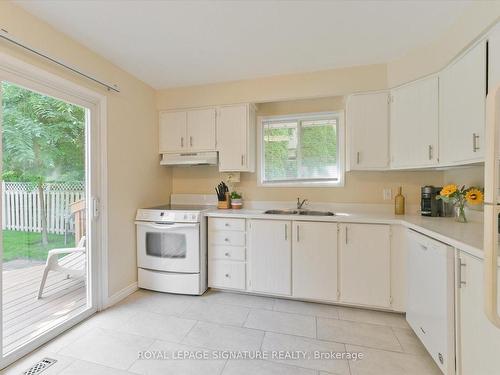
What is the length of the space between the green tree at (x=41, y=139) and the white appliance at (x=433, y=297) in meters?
3.01

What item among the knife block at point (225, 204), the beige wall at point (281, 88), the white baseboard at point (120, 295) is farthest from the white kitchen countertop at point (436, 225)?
the beige wall at point (281, 88)

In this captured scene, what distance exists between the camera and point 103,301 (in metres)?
2.38

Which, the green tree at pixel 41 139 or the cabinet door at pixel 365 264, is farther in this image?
the cabinet door at pixel 365 264

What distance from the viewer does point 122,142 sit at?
2590 mm

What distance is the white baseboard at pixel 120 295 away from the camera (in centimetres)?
243

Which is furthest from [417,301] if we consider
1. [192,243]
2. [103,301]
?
[103,301]

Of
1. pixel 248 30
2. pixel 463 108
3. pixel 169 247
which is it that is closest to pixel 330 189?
pixel 463 108

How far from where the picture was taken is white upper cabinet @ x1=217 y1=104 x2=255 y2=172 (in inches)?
114

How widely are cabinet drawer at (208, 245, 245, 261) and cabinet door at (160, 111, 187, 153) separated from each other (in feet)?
4.52

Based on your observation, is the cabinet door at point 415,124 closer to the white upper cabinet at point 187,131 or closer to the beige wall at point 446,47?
the beige wall at point 446,47

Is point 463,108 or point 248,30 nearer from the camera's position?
point 463,108

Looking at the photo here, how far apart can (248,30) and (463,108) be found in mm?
1775

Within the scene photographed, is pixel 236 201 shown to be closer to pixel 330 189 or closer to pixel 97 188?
pixel 330 189

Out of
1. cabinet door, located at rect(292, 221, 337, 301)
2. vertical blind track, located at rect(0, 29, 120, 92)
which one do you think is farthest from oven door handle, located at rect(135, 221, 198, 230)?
vertical blind track, located at rect(0, 29, 120, 92)
